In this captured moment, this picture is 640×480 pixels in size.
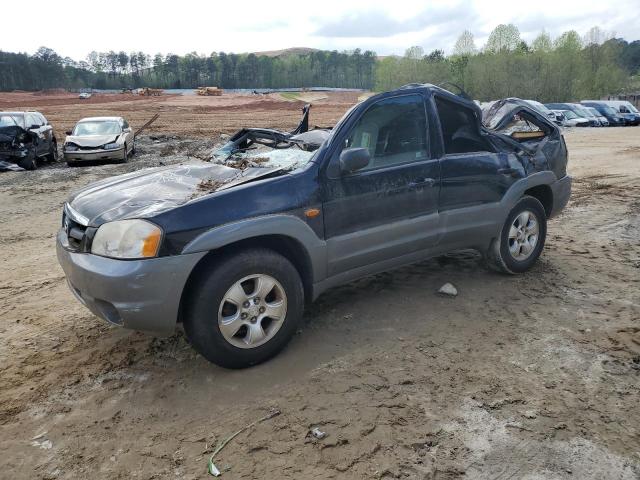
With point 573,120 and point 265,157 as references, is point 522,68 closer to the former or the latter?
point 573,120

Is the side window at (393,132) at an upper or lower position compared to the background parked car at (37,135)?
upper

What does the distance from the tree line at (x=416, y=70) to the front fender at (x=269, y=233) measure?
1963 centimetres

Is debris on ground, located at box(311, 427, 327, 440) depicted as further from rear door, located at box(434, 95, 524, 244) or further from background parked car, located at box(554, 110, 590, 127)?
background parked car, located at box(554, 110, 590, 127)

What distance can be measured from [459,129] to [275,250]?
204cm

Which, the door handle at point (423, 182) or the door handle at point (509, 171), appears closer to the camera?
the door handle at point (423, 182)

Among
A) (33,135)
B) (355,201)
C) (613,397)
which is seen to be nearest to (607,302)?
(613,397)

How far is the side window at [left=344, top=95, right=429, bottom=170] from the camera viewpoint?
13.1 feet

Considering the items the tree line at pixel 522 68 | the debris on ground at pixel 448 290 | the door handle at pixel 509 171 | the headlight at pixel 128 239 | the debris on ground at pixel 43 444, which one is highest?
the tree line at pixel 522 68

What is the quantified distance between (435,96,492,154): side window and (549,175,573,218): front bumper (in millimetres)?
1074

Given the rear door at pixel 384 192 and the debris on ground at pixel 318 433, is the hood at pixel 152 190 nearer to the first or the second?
the rear door at pixel 384 192

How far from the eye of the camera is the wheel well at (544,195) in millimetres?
5254

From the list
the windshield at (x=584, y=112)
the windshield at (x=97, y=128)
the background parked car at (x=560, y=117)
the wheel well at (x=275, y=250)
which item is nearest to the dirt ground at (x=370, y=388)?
the wheel well at (x=275, y=250)

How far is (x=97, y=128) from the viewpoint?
1547cm

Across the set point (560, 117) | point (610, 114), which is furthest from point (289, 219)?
point (610, 114)
